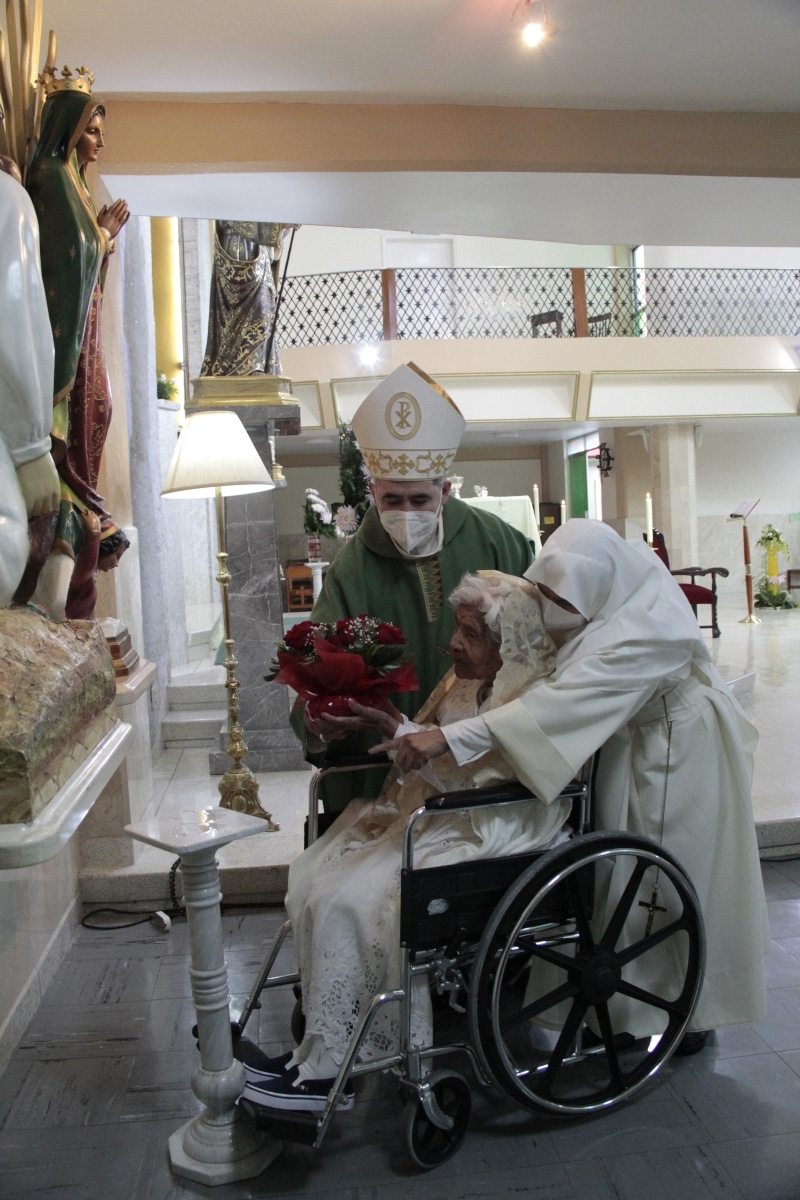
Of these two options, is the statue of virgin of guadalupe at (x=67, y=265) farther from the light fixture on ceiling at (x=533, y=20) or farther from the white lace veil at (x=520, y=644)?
the light fixture on ceiling at (x=533, y=20)

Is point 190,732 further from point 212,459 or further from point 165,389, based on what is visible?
point 165,389

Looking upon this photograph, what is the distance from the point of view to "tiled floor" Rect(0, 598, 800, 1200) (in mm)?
2197

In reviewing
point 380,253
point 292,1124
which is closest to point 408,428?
point 292,1124

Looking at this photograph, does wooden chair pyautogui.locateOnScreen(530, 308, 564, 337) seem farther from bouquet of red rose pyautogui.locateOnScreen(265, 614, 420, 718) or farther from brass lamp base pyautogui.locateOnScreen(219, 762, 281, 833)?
bouquet of red rose pyautogui.locateOnScreen(265, 614, 420, 718)

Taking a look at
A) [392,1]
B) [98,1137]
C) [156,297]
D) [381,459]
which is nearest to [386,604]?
[381,459]

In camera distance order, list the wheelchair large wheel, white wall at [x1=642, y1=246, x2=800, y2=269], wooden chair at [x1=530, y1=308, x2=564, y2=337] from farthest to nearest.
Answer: white wall at [x1=642, y1=246, x2=800, y2=269]
wooden chair at [x1=530, y1=308, x2=564, y2=337]
the wheelchair large wheel

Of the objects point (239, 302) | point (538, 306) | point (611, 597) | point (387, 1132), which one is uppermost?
point (538, 306)

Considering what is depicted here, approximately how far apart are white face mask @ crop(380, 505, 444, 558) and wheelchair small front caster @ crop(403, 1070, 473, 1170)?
1.36 m

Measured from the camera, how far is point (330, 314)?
617 inches

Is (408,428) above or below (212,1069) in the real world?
above

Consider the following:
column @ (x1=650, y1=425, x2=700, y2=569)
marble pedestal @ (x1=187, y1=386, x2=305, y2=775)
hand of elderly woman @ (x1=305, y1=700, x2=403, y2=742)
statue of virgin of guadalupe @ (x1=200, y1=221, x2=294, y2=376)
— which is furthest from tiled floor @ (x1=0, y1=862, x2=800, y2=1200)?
column @ (x1=650, y1=425, x2=700, y2=569)

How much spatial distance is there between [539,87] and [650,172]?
604 mm

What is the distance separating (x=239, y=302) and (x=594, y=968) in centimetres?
433

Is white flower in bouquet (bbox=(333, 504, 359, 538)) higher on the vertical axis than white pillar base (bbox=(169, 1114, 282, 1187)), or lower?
higher
